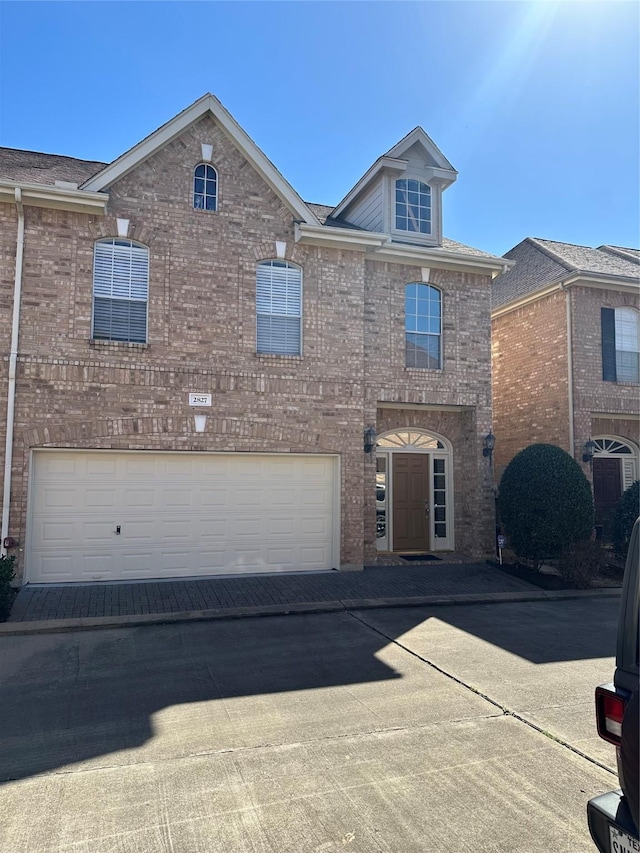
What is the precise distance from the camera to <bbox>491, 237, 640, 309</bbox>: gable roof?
1438 cm

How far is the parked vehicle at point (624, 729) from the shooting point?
246 cm

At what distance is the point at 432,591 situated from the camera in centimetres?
1016

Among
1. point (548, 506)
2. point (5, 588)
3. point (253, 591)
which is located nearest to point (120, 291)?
point (5, 588)

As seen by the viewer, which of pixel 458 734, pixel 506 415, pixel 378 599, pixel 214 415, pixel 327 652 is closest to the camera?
pixel 458 734

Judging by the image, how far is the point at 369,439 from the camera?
12.1m

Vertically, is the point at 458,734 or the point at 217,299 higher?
the point at 217,299

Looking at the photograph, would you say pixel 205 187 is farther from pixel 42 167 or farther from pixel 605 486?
pixel 605 486

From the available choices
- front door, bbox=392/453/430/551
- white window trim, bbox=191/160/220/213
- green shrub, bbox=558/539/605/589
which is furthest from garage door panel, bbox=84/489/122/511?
green shrub, bbox=558/539/605/589

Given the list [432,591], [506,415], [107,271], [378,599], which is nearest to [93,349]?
[107,271]

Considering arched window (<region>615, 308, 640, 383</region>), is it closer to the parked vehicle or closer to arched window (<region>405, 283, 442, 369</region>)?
arched window (<region>405, 283, 442, 369</region>)

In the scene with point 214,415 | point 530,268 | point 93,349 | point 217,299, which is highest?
point 530,268

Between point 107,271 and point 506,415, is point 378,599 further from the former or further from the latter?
point 506,415

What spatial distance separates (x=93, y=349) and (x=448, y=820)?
9128 millimetres

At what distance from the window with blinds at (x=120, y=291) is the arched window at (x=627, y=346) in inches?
444
